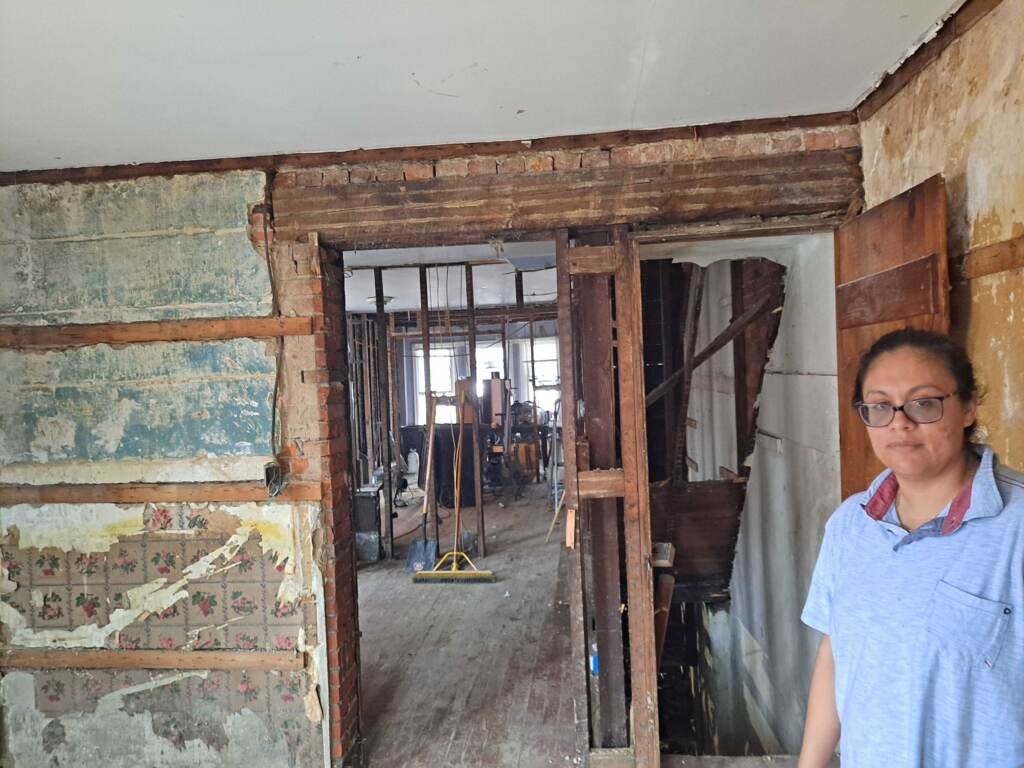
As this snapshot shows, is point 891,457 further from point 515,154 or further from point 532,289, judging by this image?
point 532,289

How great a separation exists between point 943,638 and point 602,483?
1391 mm

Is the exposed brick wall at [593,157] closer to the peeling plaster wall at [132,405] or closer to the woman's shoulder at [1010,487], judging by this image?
the peeling plaster wall at [132,405]

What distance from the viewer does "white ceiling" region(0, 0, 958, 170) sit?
1.48 metres

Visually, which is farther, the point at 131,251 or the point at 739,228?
the point at 131,251

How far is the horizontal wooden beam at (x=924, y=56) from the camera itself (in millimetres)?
1513

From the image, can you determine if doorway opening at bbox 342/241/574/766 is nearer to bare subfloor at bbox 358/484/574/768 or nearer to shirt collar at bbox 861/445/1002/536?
bare subfloor at bbox 358/484/574/768

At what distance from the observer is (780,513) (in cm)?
327

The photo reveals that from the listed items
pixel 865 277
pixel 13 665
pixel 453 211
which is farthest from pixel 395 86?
pixel 13 665

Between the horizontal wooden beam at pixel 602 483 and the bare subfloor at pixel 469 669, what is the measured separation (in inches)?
47.9

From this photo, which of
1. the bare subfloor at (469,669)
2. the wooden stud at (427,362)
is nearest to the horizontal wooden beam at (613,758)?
the bare subfloor at (469,669)

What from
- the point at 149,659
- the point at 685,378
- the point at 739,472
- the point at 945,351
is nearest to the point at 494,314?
the point at 685,378

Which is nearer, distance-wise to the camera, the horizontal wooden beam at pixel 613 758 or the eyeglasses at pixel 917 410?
the eyeglasses at pixel 917 410

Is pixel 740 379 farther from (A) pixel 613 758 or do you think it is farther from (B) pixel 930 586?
(B) pixel 930 586

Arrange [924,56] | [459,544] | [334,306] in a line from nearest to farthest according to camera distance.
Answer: [924,56], [334,306], [459,544]
